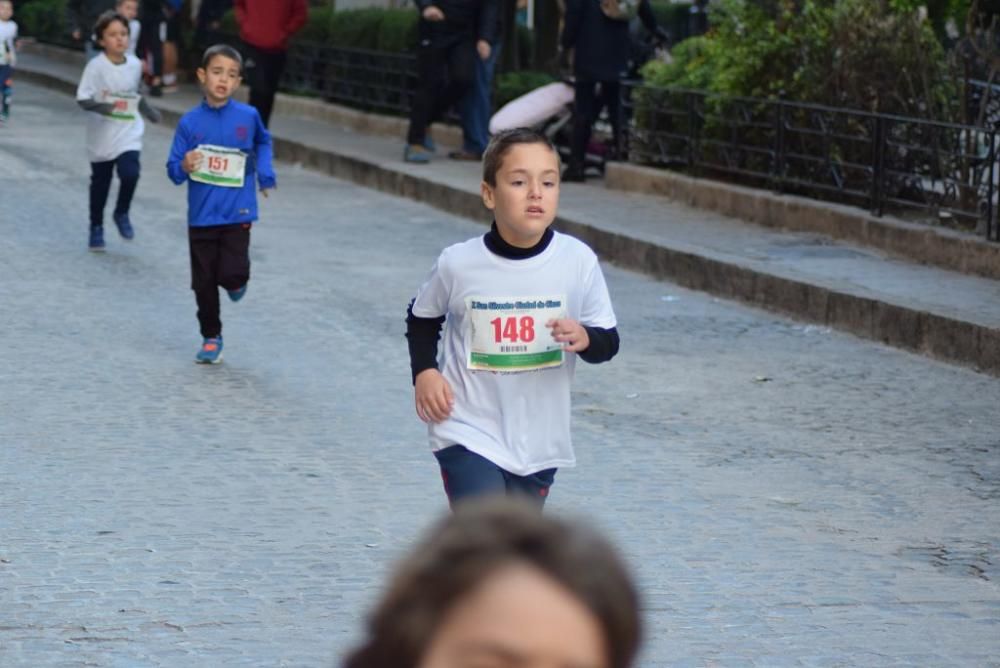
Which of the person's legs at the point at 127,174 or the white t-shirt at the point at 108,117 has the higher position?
the white t-shirt at the point at 108,117

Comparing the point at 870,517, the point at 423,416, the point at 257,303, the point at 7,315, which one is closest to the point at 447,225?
the point at 257,303

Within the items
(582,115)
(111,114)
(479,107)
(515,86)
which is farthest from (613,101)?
(111,114)

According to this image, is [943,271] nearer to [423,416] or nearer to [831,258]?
[831,258]

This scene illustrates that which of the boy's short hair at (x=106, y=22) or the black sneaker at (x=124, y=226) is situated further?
the black sneaker at (x=124, y=226)

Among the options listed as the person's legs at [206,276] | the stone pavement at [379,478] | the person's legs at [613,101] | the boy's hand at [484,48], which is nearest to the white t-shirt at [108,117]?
the stone pavement at [379,478]

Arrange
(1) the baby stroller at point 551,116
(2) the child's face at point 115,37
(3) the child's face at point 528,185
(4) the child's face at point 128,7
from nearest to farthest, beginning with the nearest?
(3) the child's face at point 528,185 → (2) the child's face at point 115,37 → (1) the baby stroller at point 551,116 → (4) the child's face at point 128,7

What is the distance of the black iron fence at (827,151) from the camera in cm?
1254

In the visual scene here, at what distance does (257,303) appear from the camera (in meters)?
11.3

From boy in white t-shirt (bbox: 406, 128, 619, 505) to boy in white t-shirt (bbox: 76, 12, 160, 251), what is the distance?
8537mm

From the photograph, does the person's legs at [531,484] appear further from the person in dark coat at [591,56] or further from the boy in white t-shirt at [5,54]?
the boy in white t-shirt at [5,54]

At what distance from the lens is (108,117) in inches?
520

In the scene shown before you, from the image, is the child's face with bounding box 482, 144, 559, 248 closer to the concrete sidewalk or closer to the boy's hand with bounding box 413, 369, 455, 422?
the boy's hand with bounding box 413, 369, 455, 422

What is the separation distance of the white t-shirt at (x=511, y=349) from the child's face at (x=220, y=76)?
4.94 m

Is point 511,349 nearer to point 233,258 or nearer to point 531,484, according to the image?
point 531,484
